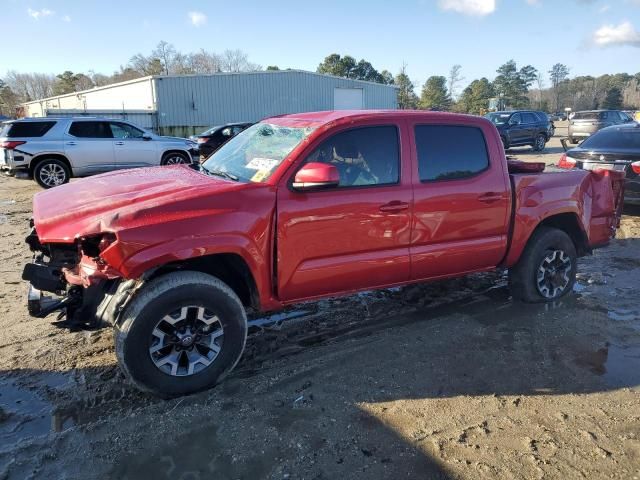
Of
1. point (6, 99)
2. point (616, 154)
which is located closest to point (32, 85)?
point (6, 99)

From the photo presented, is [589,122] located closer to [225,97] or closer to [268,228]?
[225,97]

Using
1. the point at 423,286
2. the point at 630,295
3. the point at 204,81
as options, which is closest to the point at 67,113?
the point at 204,81

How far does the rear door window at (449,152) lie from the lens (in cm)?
413

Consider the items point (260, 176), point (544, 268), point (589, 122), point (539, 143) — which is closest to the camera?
point (260, 176)

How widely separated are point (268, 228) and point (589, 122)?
24487 mm

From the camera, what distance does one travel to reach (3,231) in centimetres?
839

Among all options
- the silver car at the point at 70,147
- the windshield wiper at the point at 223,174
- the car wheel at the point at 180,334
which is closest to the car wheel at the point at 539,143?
the silver car at the point at 70,147

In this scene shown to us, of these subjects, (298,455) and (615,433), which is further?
(615,433)

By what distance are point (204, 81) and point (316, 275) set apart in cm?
3180

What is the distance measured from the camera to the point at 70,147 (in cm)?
1240

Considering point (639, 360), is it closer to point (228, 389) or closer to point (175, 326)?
point (228, 389)

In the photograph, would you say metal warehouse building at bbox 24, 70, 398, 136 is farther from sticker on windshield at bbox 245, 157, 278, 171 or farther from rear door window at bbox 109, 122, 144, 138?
sticker on windshield at bbox 245, 157, 278, 171

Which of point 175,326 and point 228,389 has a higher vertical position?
point 175,326

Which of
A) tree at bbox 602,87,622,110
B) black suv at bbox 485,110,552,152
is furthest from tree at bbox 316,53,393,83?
black suv at bbox 485,110,552,152
